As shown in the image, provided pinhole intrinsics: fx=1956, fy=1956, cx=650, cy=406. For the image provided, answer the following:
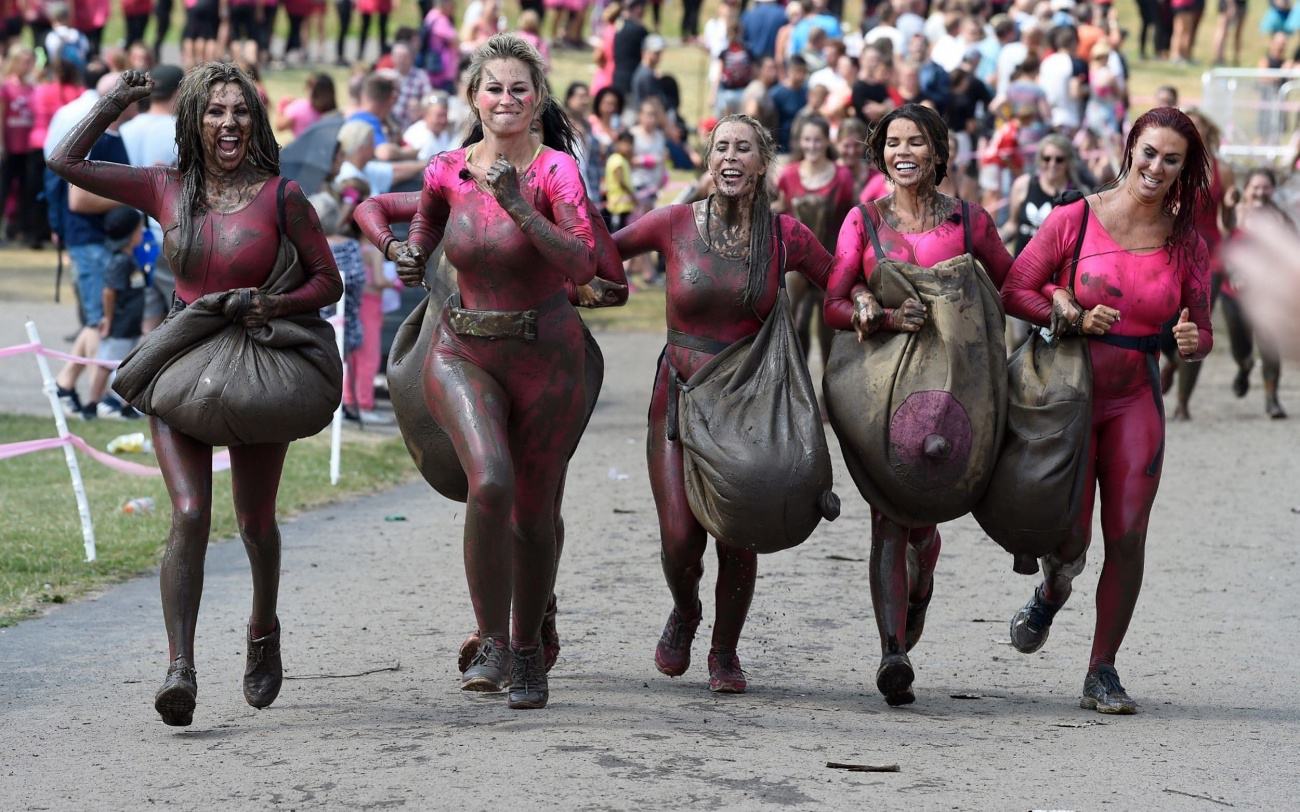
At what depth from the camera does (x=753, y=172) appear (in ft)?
20.7

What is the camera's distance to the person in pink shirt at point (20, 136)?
18.5 m

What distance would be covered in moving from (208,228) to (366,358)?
6.76m

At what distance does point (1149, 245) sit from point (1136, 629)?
1.97 m

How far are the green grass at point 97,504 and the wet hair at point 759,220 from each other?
126 inches

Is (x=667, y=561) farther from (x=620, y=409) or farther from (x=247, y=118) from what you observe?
(x=620, y=409)

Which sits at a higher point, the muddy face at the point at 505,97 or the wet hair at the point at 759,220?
the muddy face at the point at 505,97

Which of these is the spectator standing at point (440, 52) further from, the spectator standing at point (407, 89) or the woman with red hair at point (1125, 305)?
the woman with red hair at point (1125, 305)

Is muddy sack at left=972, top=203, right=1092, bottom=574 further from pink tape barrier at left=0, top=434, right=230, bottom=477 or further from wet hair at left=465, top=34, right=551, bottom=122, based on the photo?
pink tape barrier at left=0, top=434, right=230, bottom=477

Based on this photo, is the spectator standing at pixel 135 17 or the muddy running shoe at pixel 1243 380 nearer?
the muddy running shoe at pixel 1243 380

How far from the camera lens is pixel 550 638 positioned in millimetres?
6621

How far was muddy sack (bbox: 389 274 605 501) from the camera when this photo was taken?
245 inches

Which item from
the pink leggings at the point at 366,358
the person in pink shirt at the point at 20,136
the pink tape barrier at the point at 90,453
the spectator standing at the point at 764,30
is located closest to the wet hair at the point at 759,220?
the pink tape barrier at the point at 90,453

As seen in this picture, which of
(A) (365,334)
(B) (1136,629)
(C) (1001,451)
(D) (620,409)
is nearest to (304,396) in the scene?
(C) (1001,451)

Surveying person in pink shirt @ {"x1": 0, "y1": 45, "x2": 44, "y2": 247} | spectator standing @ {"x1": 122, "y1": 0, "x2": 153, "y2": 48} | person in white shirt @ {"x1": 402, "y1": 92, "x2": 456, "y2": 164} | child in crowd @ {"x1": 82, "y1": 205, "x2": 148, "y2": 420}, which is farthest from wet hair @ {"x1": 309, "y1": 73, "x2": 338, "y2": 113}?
spectator standing @ {"x1": 122, "y1": 0, "x2": 153, "y2": 48}
